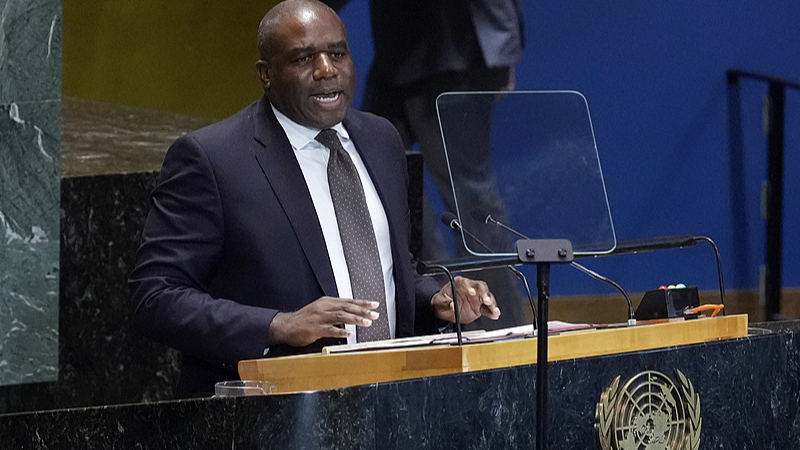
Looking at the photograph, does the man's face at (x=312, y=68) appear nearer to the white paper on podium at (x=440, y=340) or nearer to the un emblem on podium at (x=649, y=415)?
the white paper on podium at (x=440, y=340)

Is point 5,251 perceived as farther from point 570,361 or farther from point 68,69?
point 570,361

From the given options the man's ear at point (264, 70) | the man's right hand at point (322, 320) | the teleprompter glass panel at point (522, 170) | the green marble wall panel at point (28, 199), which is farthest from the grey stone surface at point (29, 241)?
the teleprompter glass panel at point (522, 170)

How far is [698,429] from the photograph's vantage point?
7.55ft

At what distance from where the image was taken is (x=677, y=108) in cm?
507

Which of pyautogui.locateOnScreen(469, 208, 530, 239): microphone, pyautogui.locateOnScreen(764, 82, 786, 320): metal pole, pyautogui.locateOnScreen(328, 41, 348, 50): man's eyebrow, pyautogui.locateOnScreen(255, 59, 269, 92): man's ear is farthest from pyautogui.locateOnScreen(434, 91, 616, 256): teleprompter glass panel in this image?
pyautogui.locateOnScreen(764, 82, 786, 320): metal pole

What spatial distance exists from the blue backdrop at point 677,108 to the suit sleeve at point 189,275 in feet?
8.07

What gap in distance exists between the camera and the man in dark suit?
8.20 feet

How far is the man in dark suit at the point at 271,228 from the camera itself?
2500 millimetres

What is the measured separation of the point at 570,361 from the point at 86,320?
2655 mm

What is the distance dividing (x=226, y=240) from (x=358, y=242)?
285mm

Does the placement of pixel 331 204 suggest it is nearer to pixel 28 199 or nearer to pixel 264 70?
pixel 264 70

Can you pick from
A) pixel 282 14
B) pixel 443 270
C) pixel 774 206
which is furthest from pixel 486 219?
pixel 774 206

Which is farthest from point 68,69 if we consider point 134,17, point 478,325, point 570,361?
point 570,361

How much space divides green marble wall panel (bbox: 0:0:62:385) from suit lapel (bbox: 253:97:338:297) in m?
1.95
